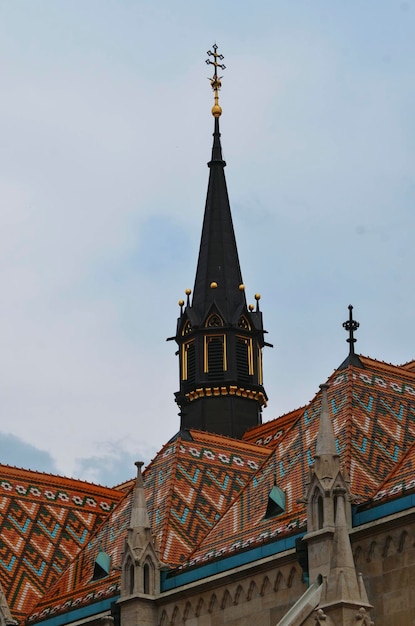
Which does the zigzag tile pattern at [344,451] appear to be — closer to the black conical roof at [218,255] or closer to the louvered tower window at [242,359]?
the louvered tower window at [242,359]

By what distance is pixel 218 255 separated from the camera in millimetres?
51875

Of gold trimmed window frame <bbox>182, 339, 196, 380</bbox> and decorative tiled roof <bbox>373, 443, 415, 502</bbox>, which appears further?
gold trimmed window frame <bbox>182, 339, 196, 380</bbox>

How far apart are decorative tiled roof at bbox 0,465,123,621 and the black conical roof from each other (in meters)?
7.43

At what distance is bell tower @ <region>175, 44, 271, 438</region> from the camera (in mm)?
48875

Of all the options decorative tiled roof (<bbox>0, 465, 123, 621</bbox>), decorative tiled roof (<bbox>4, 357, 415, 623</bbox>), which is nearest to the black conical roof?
decorative tiled roof (<bbox>4, 357, 415, 623</bbox>)

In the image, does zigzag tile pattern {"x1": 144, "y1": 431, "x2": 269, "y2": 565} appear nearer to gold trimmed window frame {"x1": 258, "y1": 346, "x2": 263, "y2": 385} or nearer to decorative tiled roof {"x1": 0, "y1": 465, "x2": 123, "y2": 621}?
decorative tiled roof {"x1": 0, "y1": 465, "x2": 123, "y2": 621}

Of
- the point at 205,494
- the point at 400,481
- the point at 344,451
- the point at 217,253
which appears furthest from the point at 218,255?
the point at 400,481

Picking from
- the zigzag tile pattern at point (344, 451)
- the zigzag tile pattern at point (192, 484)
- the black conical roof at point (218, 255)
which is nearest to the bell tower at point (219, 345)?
the black conical roof at point (218, 255)

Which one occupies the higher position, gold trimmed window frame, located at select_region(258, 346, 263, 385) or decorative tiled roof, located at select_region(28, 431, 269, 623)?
gold trimmed window frame, located at select_region(258, 346, 263, 385)

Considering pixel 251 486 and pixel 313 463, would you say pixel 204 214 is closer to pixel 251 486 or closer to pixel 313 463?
pixel 251 486

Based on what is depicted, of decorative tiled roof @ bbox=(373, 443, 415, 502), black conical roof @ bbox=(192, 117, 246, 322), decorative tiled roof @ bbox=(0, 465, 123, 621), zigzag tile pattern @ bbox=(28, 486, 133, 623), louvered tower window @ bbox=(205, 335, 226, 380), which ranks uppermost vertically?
black conical roof @ bbox=(192, 117, 246, 322)

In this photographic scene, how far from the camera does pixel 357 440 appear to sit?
3425 centimetres

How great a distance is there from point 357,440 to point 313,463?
7.92ft

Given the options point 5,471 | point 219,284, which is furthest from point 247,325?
A: point 5,471
